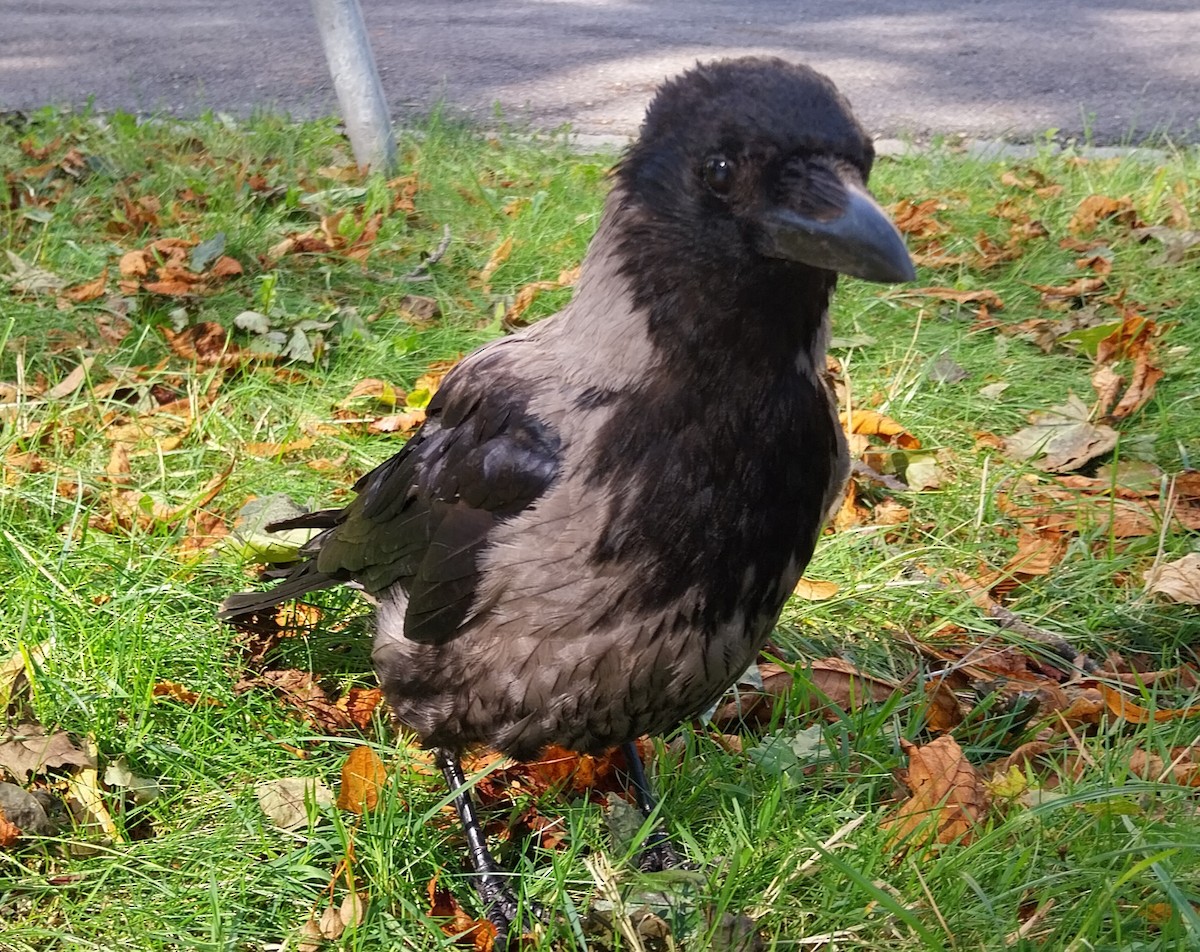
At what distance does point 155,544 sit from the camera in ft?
9.80

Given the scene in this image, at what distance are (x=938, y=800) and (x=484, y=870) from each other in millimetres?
879

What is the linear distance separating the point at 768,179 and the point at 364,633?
5.43 feet

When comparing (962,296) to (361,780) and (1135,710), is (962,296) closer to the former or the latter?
(1135,710)

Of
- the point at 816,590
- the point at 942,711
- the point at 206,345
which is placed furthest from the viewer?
the point at 206,345

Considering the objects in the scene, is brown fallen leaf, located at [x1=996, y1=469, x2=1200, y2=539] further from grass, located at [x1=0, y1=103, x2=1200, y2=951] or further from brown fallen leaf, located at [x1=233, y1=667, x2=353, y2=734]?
brown fallen leaf, located at [x1=233, y1=667, x2=353, y2=734]

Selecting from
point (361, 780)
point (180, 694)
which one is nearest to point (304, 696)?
point (180, 694)

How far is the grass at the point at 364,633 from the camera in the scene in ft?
→ 6.50

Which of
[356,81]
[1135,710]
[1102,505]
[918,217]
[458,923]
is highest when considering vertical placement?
[356,81]

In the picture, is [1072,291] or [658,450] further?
[1072,291]

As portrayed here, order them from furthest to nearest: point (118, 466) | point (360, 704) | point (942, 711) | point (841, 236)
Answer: point (118, 466) → point (360, 704) → point (942, 711) → point (841, 236)

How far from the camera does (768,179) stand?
5.67 feet

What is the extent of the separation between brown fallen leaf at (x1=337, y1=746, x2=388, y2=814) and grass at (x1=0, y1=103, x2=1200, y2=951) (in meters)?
0.06

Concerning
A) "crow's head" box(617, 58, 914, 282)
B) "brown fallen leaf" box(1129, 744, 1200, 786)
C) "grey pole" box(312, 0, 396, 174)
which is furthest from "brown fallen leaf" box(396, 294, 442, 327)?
"brown fallen leaf" box(1129, 744, 1200, 786)

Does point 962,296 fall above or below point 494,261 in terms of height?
below
